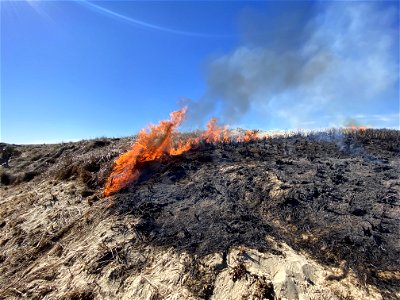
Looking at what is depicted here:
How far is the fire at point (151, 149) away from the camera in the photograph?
10.9m

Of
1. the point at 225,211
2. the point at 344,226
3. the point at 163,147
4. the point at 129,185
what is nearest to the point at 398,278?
the point at 344,226

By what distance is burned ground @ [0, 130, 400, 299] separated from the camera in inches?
264

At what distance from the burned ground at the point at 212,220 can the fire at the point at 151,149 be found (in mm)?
390

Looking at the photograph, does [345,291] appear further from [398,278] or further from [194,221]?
[194,221]

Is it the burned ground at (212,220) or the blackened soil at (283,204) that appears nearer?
the burned ground at (212,220)

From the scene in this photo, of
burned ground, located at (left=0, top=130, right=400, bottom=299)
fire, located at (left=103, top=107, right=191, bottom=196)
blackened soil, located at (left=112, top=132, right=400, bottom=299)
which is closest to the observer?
burned ground, located at (left=0, top=130, right=400, bottom=299)

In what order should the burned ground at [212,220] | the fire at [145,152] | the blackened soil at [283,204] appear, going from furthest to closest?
1. the fire at [145,152]
2. the blackened soil at [283,204]
3. the burned ground at [212,220]

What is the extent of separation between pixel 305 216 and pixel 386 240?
5.75 feet

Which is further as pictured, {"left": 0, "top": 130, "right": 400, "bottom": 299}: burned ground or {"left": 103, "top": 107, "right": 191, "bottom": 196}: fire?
{"left": 103, "top": 107, "right": 191, "bottom": 196}: fire

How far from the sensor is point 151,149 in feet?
39.9

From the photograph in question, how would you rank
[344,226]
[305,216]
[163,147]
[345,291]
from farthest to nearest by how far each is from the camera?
[163,147] < [305,216] < [344,226] < [345,291]

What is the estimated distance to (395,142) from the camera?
13781mm

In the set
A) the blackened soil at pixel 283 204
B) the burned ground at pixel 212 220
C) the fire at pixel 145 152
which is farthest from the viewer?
the fire at pixel 145 152

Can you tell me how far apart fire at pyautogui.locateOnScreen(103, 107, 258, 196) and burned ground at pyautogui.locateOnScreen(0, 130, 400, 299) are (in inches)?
15.3
